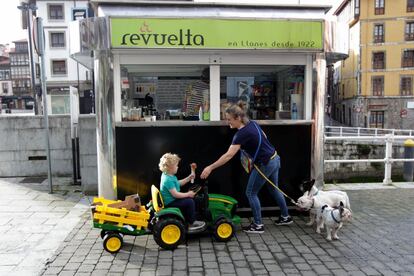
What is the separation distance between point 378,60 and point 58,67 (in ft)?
125

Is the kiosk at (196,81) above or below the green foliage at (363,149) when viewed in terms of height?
above

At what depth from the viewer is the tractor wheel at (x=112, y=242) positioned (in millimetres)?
4492

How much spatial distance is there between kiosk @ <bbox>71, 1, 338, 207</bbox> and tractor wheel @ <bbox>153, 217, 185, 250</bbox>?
1.20 metres

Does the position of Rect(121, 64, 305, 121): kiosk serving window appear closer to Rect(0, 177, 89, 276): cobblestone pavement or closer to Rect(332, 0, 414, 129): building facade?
Rect(0, 177, 89, 276): cobblestone pavement

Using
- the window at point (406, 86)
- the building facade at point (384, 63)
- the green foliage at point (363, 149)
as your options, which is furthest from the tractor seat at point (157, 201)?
the window at point (406, 86)

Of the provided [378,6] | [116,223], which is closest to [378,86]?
[378,6]

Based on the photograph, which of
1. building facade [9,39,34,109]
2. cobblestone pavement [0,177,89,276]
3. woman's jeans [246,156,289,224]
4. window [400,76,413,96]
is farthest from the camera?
building facade [9,39,34,109]

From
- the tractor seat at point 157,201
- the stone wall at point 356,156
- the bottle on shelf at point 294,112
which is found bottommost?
the stone wall at point 356,156

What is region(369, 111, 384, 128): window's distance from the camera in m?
41.5

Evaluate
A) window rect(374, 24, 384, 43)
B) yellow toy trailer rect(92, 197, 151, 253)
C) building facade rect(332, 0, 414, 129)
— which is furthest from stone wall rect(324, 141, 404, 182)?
window rect(374, 24, 384, 43)

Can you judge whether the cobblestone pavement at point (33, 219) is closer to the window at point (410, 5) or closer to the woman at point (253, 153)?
the woman at point (253, 153)

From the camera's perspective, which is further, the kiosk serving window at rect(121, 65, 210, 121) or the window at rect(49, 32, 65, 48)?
the window at rect(49, 32, 65, 48)

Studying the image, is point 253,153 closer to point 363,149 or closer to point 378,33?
point 363,149

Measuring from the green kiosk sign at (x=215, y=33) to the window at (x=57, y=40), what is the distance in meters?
44.8
